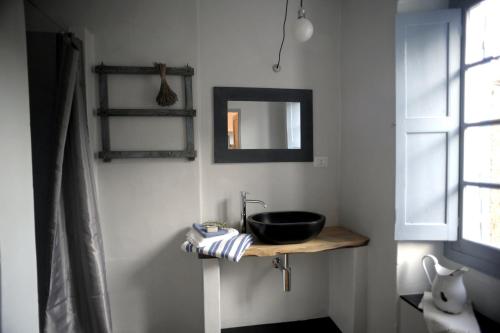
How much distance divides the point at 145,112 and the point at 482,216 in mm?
2071

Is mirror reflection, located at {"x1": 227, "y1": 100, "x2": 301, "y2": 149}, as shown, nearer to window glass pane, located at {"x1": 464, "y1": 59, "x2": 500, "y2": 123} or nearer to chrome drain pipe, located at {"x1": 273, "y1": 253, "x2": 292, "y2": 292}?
chrome drain pipe, located at {"x1": 273, "y1": 253, "x2": 292, "y2": 292}

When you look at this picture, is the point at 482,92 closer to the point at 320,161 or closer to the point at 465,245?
the point at 465,245

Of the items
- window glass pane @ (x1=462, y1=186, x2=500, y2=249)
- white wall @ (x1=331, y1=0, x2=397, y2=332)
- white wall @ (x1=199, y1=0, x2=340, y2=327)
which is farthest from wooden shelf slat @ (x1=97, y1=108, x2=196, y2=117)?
window glass pane @ (x1=462, y1=186, x2=500, y2=249)

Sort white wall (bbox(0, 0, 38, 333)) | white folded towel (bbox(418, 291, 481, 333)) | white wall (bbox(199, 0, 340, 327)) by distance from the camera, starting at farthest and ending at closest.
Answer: white wall (bbox(199, 0, 340, 327))
white folded towel (bbox(418, 291, 481, 333))
white wall (bbox(0, 0, 38, 333))

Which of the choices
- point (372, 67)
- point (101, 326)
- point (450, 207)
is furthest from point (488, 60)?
point (101, 326)

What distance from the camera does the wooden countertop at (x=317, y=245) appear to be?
152cm

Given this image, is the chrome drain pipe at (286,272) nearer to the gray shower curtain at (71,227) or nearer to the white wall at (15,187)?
the gray shower curtain at (71,227)

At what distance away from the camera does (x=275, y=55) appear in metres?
1.93

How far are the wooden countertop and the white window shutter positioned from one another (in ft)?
1.00

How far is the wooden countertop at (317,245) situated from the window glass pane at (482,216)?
1.77 ft

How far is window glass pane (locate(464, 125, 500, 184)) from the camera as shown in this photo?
4.06 feet

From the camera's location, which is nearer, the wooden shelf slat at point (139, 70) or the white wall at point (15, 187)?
the white wall at point (15, 187)

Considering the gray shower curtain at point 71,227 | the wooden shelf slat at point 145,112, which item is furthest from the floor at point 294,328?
the wooden shelf slat at point 145,112

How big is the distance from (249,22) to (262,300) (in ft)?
6.96
